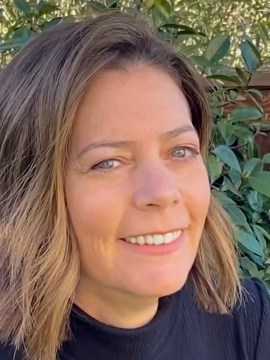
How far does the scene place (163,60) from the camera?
1.48 meters

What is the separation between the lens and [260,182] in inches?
85.8

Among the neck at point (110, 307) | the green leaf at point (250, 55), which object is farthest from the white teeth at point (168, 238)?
the green leaf at point (250, 55)

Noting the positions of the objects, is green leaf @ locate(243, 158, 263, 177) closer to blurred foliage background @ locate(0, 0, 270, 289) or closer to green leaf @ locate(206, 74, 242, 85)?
blurred foliage background @ locate(0, 0, 270, 289)

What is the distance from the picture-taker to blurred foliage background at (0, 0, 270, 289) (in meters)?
2.15

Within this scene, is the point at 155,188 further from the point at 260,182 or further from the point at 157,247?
the point at 260,182

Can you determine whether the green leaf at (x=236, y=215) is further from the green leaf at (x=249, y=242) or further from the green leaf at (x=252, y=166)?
the green leaf at (x=252, y=166)

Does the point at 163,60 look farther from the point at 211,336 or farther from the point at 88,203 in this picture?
the point at 211,336

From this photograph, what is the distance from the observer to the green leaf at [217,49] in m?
2.20

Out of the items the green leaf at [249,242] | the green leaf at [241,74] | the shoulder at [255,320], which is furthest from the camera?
the green leaf at [241,74]

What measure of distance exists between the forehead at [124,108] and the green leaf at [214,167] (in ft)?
2.53

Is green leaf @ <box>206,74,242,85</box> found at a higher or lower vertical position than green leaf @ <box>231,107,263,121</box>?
higher

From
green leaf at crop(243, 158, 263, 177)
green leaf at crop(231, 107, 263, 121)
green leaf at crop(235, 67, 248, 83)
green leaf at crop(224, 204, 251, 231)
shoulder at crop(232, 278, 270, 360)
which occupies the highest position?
green leaf at crop(235, 67, 248, 83)

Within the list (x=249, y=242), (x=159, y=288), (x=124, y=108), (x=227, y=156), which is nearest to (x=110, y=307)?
(x=159, y=288)

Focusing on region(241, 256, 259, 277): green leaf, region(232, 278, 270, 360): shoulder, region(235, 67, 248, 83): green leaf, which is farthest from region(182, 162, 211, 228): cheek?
region(235, 67, 248, 83): green leaf
